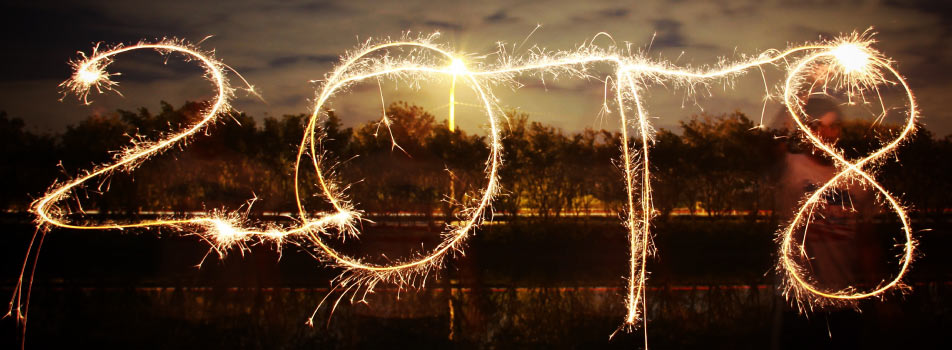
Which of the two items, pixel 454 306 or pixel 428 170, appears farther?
pixel 428 170

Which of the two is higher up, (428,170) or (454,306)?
(428,170)

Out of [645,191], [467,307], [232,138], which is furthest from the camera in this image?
[232,138]

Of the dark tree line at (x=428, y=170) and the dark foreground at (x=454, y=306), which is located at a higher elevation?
the dark tree line at (x=428, y=170)

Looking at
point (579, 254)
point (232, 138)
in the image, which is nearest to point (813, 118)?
point (579, 254)

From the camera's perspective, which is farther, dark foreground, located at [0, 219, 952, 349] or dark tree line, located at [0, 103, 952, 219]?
dark tree line, located at [0, 103, 952, 219]

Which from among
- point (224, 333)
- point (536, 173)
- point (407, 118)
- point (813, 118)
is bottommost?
point (224, 333)

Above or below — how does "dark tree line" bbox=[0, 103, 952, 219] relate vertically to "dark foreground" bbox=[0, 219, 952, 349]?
above

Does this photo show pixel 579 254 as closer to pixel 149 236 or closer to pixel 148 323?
pixel 148 323

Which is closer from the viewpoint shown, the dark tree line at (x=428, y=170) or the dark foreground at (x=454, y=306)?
the dark foreground at (x=454, y=306)
